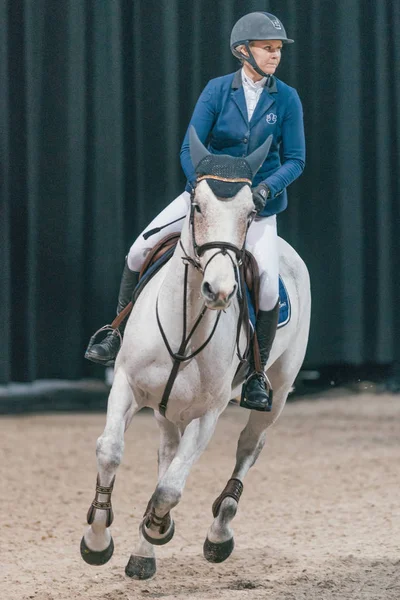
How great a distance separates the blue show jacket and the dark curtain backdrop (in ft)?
13.9

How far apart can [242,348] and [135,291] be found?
49 centimetres

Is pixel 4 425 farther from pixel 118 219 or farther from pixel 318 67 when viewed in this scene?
pixel 318 67

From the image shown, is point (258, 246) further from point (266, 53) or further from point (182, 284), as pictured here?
point (266, 53)

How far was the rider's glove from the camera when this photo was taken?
139 inches

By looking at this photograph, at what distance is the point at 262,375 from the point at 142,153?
178 inches

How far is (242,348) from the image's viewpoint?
404cm

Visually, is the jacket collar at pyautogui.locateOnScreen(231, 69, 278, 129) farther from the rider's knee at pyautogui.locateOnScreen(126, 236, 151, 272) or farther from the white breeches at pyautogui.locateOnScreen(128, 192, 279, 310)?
the rider's knee at pyautogui.locateOnScreen(126, 236, 151, 272)

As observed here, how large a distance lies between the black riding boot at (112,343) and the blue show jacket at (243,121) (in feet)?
2.16

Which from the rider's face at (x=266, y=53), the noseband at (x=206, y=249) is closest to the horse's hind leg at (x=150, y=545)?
the noseband at (x=206, y=249)

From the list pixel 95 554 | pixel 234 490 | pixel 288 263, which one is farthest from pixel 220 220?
pixel 234 490

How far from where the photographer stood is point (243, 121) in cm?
406

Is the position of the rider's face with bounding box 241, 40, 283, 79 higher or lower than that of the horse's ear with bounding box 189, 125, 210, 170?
higher

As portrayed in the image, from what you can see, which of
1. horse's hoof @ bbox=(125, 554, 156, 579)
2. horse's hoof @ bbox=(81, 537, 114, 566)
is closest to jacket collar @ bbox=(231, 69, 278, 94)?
horse's hoof @ bbox=(81, 537, 114, 566)

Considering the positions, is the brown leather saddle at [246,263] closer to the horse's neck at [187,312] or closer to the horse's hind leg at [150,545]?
the horse's neck at [187,312]
